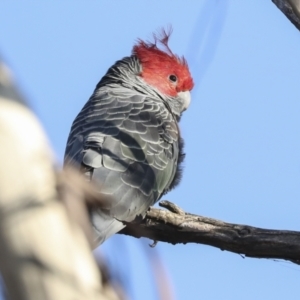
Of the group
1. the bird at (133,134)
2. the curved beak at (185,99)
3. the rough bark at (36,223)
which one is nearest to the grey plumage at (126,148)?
the bird at (133,134)

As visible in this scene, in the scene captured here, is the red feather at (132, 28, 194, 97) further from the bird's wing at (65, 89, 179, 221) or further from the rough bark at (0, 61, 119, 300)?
the rough bark at (0, 61, 119, 300)

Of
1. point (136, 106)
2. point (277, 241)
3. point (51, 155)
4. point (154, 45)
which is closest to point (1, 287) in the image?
point (51, 155)

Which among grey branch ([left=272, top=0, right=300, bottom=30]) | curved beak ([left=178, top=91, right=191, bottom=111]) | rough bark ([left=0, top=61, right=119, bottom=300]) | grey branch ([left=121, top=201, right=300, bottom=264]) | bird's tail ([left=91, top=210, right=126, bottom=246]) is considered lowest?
bird's tail ([left=91, top=210, right=126, bottom=246])

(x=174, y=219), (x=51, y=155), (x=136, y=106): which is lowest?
(x=174, y=219)

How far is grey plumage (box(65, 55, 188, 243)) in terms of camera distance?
19.1 feet

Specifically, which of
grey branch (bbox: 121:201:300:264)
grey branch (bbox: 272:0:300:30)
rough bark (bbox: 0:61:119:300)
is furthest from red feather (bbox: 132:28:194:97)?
rough bark (bbox: 0:61:119:300)

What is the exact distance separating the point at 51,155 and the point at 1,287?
0.42 m

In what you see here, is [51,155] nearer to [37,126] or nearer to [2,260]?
[37,126]

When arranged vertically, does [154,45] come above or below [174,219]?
above

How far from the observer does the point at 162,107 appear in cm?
735

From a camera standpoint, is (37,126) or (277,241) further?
(277,241)

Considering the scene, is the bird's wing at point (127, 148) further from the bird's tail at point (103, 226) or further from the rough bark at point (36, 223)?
the rough bark at point (36, 223)

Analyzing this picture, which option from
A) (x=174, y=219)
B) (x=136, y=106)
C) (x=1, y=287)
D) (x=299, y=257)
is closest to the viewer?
(x=1, y=287)

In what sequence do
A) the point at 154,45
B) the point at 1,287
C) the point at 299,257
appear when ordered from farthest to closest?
the point at 154,45
the point at 299,257
the point at 1,287
